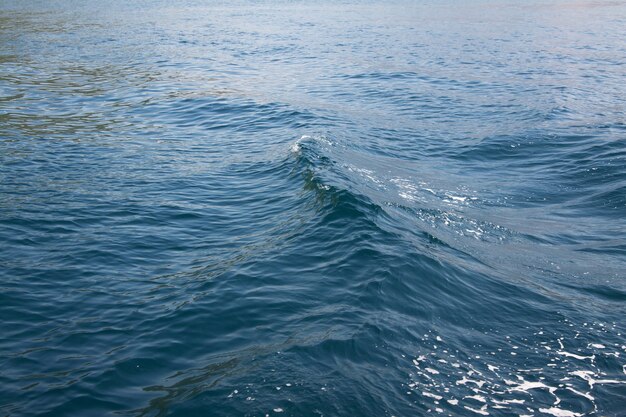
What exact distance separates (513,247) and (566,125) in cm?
A: 988

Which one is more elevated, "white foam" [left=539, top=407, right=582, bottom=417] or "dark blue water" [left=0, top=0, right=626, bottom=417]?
"dark blue water" [left=0, top=0, right=626, bottom=417]

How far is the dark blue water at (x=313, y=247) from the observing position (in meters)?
7.44

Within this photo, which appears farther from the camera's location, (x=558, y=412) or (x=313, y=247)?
(x=313, y=247)

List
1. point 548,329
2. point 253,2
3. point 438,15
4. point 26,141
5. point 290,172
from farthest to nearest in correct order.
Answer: point 253,2, point 438,15, point 26,141, point 290,172, point 548,329

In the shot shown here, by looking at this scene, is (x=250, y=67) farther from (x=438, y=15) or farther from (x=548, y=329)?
(x=438, y=15)

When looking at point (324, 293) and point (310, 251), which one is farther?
point (310, 251)

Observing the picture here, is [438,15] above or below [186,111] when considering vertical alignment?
above

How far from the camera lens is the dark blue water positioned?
24.4 ft

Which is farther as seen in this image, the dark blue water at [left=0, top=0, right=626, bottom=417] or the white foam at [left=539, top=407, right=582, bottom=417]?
the dark blue water at [left=0, top=0, right=626, bottom=417]

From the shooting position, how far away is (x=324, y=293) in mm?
9539

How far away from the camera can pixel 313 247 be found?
438 inches

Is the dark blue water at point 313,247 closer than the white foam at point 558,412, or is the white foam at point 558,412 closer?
the white foam at point 558,412

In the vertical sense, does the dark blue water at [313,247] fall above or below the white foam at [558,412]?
above

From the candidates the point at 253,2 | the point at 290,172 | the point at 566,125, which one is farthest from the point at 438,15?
the point at 290,172
